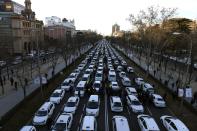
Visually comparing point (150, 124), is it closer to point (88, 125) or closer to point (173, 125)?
point (173, 125)

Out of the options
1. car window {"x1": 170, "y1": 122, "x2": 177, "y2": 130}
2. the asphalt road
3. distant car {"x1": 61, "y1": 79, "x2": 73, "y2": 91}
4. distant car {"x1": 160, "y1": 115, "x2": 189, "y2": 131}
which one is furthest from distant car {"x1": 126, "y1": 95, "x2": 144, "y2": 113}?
distant car {"x1": 61, "y1": 79, "x2": 73, "y2": 91}

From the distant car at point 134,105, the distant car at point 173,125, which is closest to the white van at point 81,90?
the distant car at point 134,105

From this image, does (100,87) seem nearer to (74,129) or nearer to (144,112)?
(144,112)

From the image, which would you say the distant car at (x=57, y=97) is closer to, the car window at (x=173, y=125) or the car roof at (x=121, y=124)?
the car roof at (x=121, y=124)

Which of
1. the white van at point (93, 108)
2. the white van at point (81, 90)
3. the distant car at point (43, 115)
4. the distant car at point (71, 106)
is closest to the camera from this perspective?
the distant car at point (43, 115)

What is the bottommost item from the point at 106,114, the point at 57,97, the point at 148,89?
the point at 106,114

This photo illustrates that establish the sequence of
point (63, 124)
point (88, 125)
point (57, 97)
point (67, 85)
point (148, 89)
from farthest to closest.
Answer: point (67, 85), point (148, 89), point (57, 97), point (63, 124), point (88, 125)

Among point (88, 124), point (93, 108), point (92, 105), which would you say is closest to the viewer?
point (88, 124)

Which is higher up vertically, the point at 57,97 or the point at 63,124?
the point at 57,97

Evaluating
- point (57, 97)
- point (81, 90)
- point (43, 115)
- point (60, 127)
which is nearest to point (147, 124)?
point (60, 127)

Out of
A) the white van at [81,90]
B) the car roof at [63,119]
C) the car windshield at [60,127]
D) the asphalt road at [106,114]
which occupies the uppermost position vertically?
the white van at [81,90]

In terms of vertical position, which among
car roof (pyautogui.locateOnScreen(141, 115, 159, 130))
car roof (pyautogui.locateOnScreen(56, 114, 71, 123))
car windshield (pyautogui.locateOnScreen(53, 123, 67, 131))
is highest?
car roof (pyautogui.locateOnScreen(56, 114, 71, 123))

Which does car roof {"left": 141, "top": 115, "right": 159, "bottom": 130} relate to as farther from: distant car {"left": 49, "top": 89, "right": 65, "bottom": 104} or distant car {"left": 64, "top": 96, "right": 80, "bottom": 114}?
distant car {"left": 49, "top": 89, "right": 65, "bottom": 104}

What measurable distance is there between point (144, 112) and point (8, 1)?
292 ft
